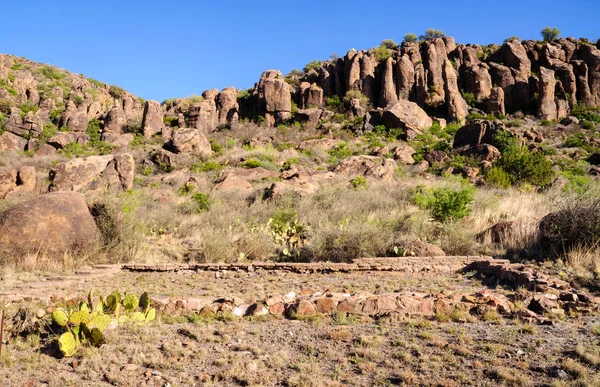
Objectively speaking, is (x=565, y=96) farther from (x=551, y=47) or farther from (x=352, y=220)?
(x=352, y=220)

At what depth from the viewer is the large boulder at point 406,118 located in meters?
36.4

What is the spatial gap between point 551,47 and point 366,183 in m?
41.3

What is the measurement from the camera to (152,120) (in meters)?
38.0

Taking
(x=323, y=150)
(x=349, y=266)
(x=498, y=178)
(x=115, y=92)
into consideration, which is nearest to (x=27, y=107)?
(x=115, y=92)

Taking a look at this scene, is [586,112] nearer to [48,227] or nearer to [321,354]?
[48,227]

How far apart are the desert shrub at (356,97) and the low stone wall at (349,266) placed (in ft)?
123

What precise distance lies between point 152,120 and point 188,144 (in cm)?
1271

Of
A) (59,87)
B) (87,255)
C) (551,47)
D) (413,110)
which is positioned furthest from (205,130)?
(551,47)

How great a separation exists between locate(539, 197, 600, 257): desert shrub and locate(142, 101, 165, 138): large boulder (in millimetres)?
33301

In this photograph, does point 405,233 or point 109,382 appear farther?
point 405,233

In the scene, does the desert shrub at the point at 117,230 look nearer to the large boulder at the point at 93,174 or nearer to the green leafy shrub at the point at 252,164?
the large boulder at the point at 93,174

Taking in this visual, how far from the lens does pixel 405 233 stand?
34.3 ft

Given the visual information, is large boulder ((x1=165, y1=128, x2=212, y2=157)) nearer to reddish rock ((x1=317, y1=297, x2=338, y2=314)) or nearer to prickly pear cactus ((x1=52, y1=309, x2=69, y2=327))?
reddish rock ((x1=317, y1=297, x2=338, y2=314))

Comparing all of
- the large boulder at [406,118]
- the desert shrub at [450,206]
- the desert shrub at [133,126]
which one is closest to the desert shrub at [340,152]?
the large boulder at [406,118]
